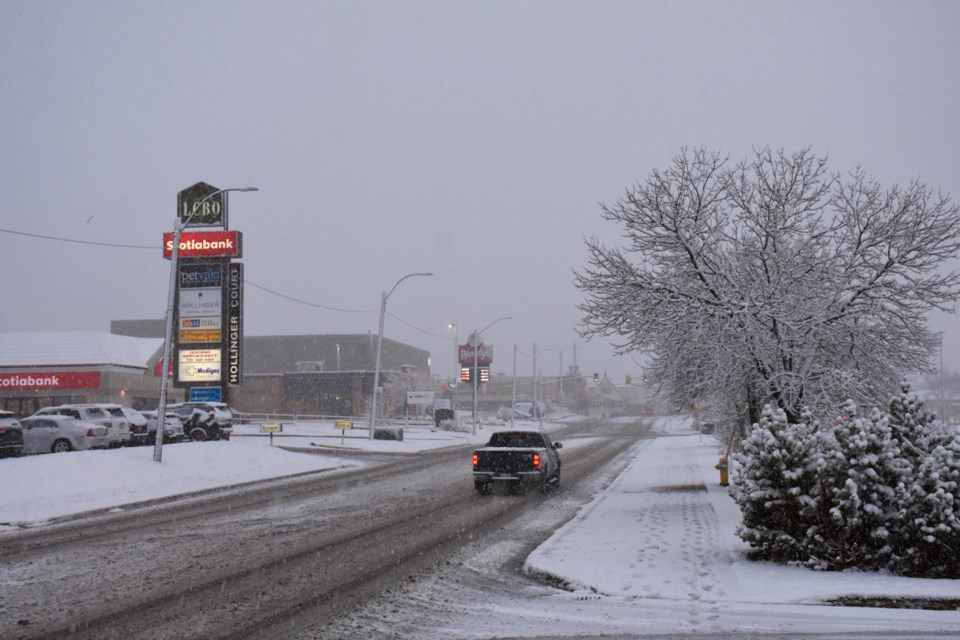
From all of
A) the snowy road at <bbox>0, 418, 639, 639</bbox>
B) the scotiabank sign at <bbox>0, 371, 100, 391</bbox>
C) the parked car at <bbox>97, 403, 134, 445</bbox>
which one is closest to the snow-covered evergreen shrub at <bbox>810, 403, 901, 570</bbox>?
the snowy road at <bbox>0, 418, 639, 639</bbox>

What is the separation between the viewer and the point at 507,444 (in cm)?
2191

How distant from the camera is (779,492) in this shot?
33.7 ft

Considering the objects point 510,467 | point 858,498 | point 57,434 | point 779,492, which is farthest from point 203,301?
point 858,498

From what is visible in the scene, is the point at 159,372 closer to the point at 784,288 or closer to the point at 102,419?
the point at 102,419

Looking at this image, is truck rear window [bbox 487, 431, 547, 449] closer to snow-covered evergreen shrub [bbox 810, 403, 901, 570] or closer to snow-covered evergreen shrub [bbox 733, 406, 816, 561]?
snow-covered evergreen shrub [bbox 733, 406, 816, 561]

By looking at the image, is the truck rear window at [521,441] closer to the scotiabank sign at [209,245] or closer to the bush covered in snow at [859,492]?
the bush covered in snow at [859,492]

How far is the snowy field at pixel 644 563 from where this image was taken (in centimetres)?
775

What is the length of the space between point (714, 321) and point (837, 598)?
7338 millimetres

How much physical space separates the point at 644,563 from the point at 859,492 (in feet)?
8.81

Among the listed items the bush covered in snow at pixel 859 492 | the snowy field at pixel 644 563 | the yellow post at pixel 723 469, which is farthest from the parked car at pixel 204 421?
the bush covered in snow at pixel 859 492

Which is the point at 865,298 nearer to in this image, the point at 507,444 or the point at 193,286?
the point at 507,444

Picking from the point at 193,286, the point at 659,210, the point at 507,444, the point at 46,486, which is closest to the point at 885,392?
the point at 659,210

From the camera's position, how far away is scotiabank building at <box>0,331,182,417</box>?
5669 centimetres

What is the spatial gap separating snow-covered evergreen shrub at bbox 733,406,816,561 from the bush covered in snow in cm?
1
